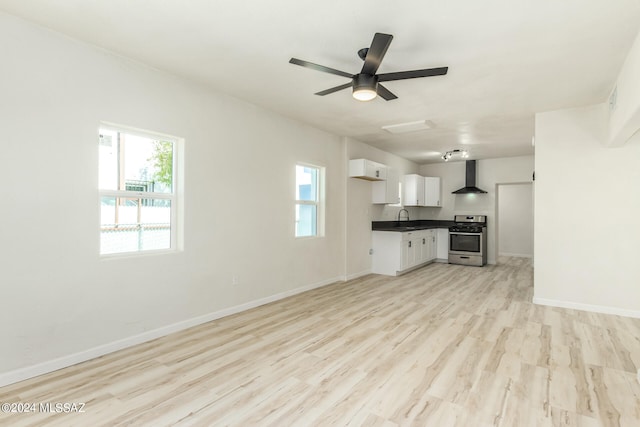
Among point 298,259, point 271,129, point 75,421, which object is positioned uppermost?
point 271,129

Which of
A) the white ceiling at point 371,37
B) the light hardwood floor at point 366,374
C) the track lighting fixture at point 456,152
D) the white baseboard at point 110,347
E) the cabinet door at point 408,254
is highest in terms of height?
the white ceiling at point 371,37

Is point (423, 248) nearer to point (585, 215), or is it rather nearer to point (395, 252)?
point (395, 252)

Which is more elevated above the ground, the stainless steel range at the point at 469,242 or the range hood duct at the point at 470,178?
the range hood duct at the point at 470,178

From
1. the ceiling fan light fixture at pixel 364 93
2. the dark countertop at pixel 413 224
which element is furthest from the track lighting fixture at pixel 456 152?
the ceiling fan light fixture at pixel 364 93

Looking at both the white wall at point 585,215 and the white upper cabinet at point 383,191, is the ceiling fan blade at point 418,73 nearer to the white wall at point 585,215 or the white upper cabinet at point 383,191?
the white wall at point 585,215

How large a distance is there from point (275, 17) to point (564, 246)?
443cm

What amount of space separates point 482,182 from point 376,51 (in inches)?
269

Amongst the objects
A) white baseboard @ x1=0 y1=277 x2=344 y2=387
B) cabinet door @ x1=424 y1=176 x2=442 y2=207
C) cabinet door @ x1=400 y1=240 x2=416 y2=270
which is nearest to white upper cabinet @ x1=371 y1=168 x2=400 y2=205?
cabinet door @ x1=400 y1=240 x2=416 y2=270

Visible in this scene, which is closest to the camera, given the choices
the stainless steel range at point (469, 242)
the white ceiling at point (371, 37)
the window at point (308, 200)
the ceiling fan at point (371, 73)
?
the white ceiling at point (371, 37)

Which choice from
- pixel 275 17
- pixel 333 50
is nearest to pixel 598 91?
pixel 333 50

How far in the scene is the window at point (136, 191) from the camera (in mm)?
2975

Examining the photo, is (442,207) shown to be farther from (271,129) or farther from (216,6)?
(216,6)

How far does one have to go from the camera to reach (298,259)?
4.99 metres

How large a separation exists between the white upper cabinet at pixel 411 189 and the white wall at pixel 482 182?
1036 mm
